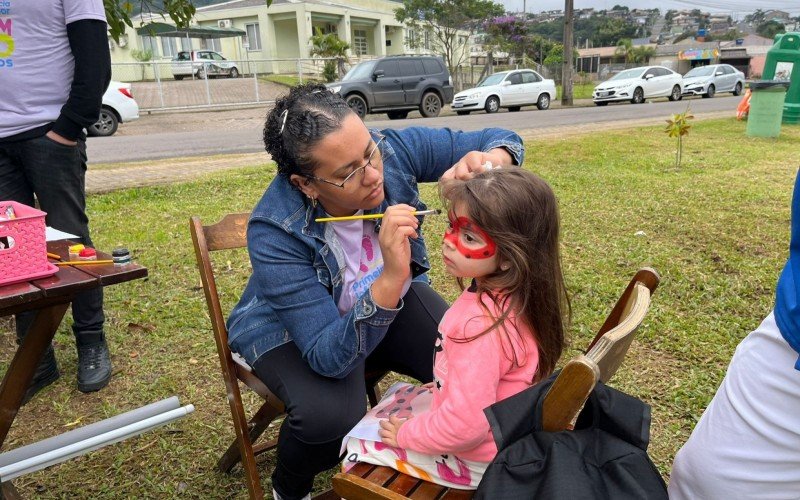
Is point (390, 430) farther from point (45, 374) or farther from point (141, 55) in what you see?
point (141, 55)

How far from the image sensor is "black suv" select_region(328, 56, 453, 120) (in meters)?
16.1

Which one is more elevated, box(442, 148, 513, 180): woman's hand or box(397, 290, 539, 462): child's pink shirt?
box(442, 148, 513, 180): woman's hand

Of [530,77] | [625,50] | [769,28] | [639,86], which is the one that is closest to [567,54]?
[639,86]

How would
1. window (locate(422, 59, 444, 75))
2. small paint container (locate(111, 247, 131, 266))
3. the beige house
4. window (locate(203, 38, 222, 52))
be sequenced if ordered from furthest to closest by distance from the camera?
1. window (locate(203, 38, 222, 52))
2. the beige house
3. window (locate(422, 59, 444, 75))
4. small paint container (locate(111, 247, 131, 266))

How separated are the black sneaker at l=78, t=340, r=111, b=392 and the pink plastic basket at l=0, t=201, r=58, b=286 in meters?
1.35

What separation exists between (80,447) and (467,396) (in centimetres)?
115

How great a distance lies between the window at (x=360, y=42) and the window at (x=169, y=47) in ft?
36.3

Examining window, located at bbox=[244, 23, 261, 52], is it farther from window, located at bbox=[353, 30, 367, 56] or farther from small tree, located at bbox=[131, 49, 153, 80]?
window, located at bbox=[353, 30, 367, 56]

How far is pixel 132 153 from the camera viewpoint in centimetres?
1030

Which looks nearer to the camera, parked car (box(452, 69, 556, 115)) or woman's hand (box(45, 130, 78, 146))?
woman's hand (box(45, 130, 78, 146))

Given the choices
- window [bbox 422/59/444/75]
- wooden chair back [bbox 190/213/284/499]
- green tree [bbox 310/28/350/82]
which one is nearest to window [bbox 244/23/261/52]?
green tree [bbox 310/28/350/82]

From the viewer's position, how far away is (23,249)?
5.48 feet

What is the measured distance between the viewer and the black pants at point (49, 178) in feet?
8.43

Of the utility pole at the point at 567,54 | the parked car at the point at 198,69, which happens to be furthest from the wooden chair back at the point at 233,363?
the parked car at the point at 198,69
